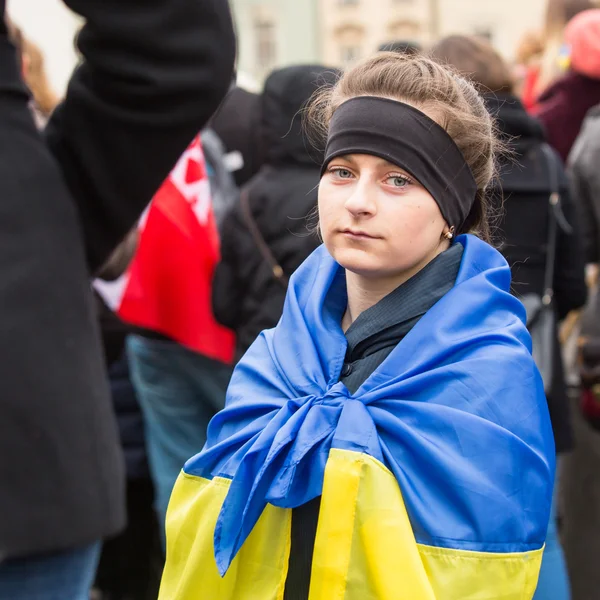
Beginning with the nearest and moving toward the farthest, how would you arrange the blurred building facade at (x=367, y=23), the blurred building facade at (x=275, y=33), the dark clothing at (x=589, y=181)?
1. the dark clothing at (x=589, y=181)
2. the blurred building facade at (x=275, y=33)
3. the blurred building facade at (x=367, y=23)

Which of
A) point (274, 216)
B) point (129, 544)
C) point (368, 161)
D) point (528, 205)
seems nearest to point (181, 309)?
point (274, 216)

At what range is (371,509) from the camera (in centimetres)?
199

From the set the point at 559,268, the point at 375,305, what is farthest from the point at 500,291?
the point at 559,268

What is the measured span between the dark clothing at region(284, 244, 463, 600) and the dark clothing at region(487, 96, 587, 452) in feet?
5.82

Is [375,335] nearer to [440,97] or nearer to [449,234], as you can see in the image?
[449,234]

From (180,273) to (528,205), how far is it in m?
1.41

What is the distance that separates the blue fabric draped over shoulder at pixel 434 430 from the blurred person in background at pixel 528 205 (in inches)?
71.9

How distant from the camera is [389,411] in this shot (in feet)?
6.81

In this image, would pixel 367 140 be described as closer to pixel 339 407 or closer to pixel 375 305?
pixel 375 305

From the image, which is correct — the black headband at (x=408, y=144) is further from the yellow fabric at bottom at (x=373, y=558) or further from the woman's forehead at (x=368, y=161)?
the yellow fabric at bottom at (x=373, y=558)

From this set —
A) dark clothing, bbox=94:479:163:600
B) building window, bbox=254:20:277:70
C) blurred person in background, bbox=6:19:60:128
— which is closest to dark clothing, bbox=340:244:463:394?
blurred person in background, bbox=6:19:60:128

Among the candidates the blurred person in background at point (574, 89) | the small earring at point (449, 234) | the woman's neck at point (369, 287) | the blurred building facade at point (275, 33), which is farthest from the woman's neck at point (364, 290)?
the blurred building facade at point (275, 33)

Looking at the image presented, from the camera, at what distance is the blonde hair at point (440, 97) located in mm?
2242

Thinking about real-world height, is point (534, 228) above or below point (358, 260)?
below
